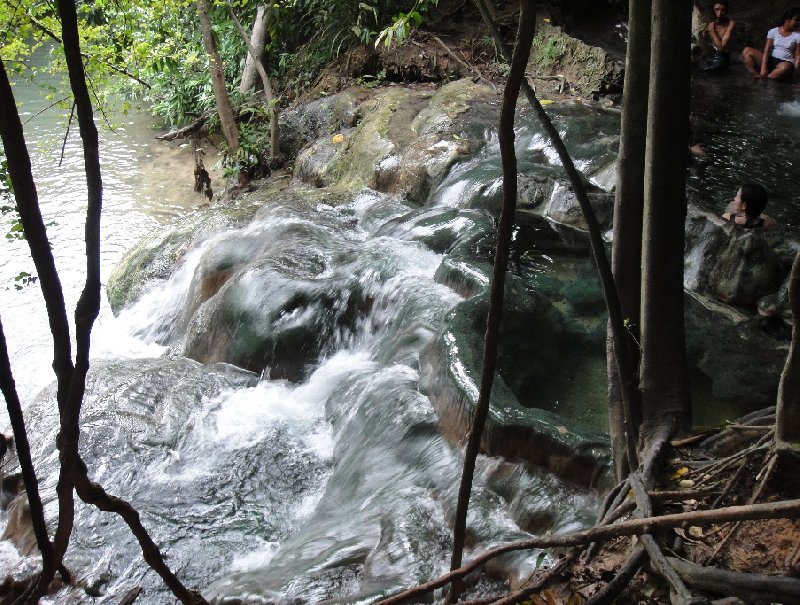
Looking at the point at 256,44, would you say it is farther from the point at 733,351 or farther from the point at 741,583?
the point at 741,583

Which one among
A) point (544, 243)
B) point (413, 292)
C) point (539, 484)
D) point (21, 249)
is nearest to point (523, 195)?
point (544, 243)

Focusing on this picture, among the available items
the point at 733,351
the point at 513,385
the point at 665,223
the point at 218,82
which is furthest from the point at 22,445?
the point at 218,82

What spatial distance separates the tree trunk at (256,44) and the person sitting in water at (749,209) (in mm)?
8615

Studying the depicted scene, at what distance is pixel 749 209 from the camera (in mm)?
5793

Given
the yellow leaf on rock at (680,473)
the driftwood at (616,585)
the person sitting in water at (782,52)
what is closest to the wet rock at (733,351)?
the yellow leaf on rock at (680,473)

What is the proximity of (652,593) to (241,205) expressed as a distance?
25.6ft

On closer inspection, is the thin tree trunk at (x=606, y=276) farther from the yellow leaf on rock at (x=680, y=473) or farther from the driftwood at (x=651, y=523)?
the driftwood at (x=651, y=523)

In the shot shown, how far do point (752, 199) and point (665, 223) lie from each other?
351cm

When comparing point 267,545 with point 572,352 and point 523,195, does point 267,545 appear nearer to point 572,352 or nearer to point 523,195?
point 572,352

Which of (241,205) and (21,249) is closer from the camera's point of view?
(241,205)

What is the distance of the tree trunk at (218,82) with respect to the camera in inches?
394

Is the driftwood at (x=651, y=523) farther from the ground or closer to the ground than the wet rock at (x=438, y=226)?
farther from the ground

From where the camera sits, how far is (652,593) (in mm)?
2209

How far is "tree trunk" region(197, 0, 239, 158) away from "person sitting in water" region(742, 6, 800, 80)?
7761 millimetres
